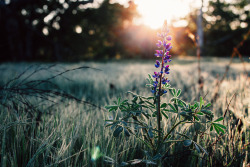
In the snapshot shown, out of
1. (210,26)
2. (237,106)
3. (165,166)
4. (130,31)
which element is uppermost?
(210,26)

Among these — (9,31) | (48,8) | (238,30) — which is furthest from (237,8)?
(9,31)

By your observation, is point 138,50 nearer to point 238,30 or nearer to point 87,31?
point 87,31

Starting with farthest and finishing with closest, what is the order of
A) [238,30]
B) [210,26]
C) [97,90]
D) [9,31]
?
[210,26] → [238,30] → [9,31] → [97,90]

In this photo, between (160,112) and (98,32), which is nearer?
(160,112)

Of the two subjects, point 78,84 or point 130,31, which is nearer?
point 78,84

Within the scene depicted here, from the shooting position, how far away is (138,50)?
19688 mm

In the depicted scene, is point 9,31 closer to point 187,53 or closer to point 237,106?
point 237,106

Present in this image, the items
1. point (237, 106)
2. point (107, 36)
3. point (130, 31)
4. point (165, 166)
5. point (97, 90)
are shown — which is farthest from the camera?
point (130, 31)

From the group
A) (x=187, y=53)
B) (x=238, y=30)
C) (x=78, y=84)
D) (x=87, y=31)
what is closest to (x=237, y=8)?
(x=238, y=30)

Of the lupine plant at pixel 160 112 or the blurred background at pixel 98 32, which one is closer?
the lupine plant at pixel 160 112

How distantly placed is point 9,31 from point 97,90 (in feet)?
31.2

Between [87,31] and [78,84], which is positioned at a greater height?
[87,31]

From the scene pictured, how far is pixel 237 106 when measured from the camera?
59.5 inches

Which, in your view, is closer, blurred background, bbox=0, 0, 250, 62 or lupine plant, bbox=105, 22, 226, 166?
lupine plant, bbox=105, 22, 226, 166
